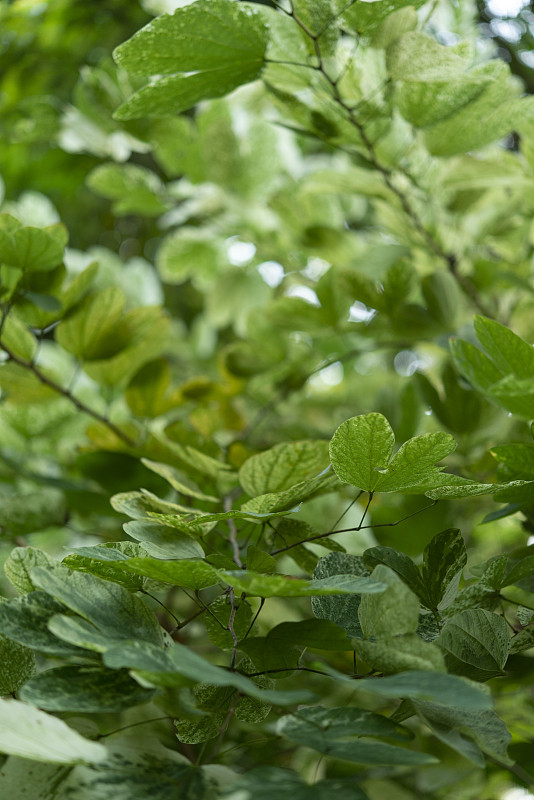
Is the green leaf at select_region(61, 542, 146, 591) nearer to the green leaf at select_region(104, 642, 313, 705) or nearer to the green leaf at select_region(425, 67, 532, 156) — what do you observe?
Result: the green leaf at select_region(104, 642, 313, 705)

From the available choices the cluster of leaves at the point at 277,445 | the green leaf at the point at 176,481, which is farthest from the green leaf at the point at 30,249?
the green leaf at the point at 176,481

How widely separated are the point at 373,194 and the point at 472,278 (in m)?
0.14

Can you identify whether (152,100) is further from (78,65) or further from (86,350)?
(78,65)

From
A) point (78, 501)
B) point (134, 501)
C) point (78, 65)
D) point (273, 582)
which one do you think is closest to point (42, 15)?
point (78, 65)

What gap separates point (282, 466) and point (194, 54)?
0.25 meters

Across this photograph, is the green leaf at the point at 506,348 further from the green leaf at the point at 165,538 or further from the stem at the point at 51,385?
the stem at the point at 51,385

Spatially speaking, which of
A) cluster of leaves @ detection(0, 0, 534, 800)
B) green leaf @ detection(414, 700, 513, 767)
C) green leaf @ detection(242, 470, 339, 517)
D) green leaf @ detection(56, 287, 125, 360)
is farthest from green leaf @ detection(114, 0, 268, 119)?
green leaf @ detection(414, 700, 513, 767)

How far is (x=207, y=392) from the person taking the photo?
659mm

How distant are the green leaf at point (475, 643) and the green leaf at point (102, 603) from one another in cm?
13

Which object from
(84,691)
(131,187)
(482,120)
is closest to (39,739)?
(84,691)

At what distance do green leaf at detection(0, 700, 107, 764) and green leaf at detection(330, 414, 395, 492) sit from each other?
16 cm

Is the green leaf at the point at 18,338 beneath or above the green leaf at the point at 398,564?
above

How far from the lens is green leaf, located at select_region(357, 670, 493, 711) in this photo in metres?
0.22

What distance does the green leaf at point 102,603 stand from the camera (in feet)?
0.88
